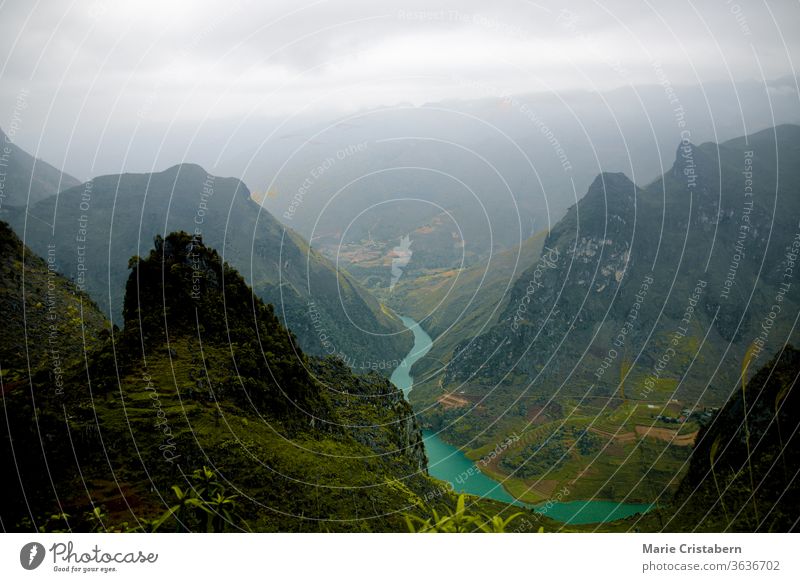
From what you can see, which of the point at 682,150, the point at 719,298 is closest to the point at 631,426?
the point at 719,298

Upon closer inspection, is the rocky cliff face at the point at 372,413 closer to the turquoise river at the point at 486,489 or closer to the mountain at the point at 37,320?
the mountain at the point at 37,320

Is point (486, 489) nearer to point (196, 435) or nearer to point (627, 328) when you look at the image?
point (627, 328)

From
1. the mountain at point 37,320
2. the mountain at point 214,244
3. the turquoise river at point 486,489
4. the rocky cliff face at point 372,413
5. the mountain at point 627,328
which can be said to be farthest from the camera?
the mountain at point 214,244

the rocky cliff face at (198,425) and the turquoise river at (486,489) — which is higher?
the rocky cliff face at (198,425)

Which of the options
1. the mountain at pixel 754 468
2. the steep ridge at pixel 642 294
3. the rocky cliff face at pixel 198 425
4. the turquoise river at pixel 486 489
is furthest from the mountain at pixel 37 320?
the steep ridge at pixel 642 294

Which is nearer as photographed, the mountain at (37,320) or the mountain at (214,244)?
the mountain at (37,320)

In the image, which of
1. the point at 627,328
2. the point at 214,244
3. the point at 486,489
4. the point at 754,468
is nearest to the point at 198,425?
the point at 754,468
